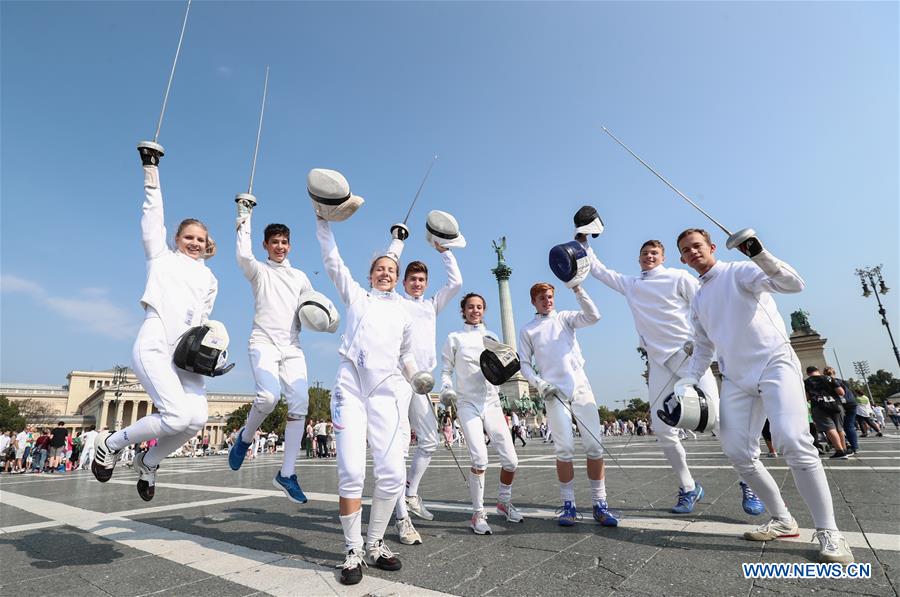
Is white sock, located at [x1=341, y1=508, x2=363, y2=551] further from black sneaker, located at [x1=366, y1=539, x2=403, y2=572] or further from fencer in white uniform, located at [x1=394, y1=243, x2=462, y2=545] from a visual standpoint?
fencer in white uniform, located at [x1=394, y1=243, x2=462, y2=545]

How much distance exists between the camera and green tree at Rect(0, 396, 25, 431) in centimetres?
6334

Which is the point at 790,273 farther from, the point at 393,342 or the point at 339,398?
the point at 339,398

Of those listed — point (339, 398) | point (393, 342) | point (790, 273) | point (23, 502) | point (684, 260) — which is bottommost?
point (23, 502)

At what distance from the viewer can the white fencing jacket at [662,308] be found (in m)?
4.49

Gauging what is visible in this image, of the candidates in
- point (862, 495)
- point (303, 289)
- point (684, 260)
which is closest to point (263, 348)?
point (303, 289)

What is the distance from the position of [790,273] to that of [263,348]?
4.51 metres

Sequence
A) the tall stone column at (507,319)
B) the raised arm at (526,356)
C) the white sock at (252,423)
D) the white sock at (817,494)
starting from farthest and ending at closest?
the tall stone column at (507,319) → the raised arm at (526,356) → the white sock at (252,423) → the white sock at (817,494)

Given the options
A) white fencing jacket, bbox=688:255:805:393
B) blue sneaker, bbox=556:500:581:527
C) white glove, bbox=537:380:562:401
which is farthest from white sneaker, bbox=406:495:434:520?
white fencing jacket, bbox=688:255:805:393

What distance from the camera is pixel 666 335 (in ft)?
14.8

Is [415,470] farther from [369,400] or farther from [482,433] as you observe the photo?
[369,400]

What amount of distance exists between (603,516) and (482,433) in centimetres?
130

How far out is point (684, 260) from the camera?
12.8ft

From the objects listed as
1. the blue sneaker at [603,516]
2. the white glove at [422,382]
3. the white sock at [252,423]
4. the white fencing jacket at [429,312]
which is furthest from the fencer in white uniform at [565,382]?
the white sock at [252,423]

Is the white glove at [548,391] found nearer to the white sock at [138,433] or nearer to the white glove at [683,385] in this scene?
the white glove at [683,385]
